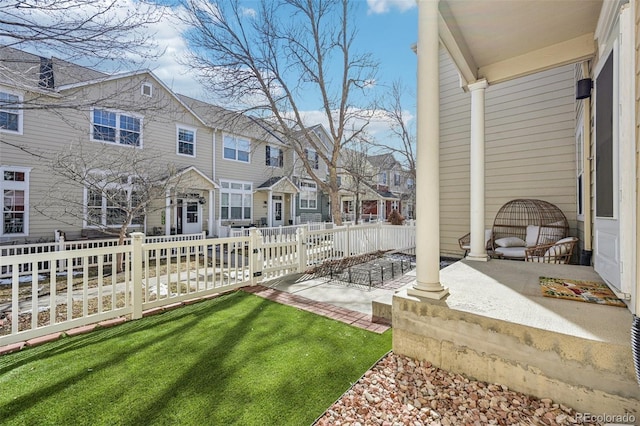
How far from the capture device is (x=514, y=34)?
12.0 ft

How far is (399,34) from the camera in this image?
7520mm

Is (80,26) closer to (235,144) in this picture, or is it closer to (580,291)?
(580,291)

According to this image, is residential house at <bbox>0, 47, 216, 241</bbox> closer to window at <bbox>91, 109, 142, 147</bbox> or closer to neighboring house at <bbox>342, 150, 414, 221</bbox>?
window at <bbox>91, 109, 142, 147</bbox>

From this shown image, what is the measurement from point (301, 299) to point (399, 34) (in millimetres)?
7179

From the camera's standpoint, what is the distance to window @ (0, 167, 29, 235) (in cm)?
878

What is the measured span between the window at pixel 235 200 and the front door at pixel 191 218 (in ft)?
3.81

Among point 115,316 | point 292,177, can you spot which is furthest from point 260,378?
point 292,177

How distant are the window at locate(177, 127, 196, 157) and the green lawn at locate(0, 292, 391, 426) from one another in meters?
10.8

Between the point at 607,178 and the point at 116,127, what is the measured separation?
13.1 metres

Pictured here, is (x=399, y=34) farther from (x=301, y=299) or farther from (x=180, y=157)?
(x=180, y=157)

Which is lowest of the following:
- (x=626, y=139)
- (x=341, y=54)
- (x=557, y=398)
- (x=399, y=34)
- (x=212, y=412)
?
(x=212, y=412)

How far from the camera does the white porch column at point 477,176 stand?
4.30 metres

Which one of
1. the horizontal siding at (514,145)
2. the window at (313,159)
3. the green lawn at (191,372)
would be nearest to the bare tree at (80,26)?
the green lawn at (191,372)

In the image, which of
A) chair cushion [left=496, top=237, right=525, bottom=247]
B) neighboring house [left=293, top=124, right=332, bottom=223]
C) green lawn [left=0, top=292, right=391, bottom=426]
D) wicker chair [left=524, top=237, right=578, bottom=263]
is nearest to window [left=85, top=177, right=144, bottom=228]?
green lawn [left=0, top=292, right=391, bottom=426]
